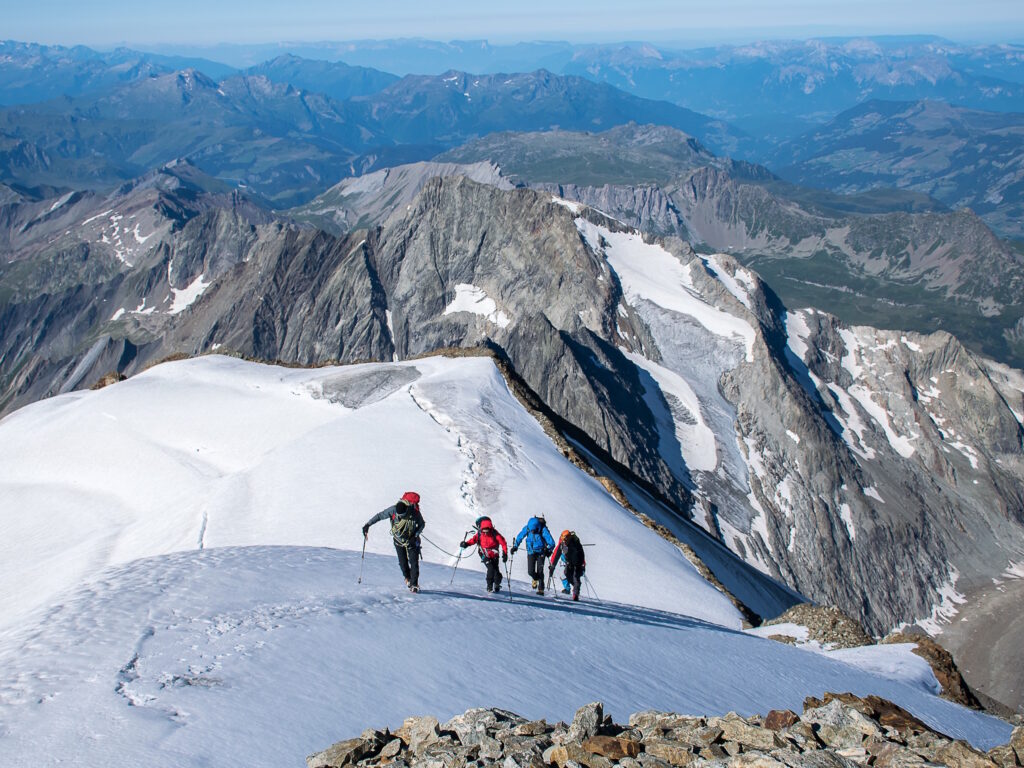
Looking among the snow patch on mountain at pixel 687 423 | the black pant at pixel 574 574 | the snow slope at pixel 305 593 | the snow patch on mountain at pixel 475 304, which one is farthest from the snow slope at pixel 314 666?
the snow patch on mountain at pixel 475 304

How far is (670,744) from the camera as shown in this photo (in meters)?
9.33

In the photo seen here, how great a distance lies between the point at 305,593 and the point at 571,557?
7475 millimetres

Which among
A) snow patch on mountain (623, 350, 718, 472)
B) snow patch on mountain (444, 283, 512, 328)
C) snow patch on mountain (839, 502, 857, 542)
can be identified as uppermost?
snow patch on mountain (444, 283, 512, 328)

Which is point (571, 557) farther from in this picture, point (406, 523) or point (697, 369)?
point (697, 369)

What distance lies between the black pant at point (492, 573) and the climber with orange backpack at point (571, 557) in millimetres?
1566

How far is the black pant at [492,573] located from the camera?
19.4 metres

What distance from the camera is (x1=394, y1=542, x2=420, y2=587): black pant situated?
1780 cm

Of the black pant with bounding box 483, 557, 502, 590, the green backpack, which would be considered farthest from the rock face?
the black pant with bounding box 483, 557, 502, 590

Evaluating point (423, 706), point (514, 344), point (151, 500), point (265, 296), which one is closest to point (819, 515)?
point (514, 344)

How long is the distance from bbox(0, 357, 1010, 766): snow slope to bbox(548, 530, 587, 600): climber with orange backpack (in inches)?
37.3

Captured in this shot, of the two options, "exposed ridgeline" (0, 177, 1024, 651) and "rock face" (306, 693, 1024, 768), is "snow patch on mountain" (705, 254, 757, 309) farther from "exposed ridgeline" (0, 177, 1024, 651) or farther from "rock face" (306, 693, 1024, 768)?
"rock face" (306, 693, 1024, 768)

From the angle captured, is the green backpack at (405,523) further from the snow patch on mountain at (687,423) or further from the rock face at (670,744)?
the snow patch on mountain at (687,423)

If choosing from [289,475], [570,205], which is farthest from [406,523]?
[570,205]

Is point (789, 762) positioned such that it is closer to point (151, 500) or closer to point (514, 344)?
point (151, 500)
